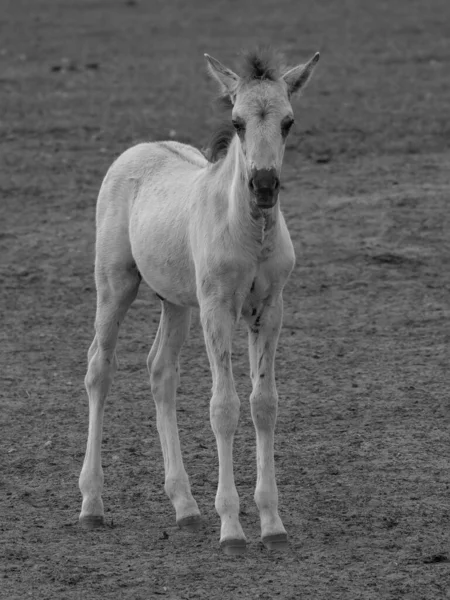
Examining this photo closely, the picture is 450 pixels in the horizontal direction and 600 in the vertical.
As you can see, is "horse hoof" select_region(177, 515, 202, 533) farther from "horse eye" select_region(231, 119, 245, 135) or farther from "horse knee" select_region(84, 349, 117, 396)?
"horse eye" select_region(231, 119, 245, 135)

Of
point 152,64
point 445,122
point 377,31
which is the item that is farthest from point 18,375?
point 377,31

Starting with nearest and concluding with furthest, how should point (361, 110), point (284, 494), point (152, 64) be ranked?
point (284, 494) < point (361, 110) < point (152, 64)

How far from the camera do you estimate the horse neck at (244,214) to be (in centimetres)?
602

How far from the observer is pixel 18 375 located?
9133 mm

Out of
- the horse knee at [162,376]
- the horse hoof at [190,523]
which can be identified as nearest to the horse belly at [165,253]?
the horse knee at [162,376]

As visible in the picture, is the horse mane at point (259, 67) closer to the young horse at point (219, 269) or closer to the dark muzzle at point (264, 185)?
the young horse at point (219, 269)

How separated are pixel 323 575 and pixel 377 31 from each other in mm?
22079

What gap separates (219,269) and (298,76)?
1.07 m

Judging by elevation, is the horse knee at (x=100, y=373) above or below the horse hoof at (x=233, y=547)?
above

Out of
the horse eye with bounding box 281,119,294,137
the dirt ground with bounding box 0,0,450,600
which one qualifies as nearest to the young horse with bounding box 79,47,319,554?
the horse eye with bounding box 281,119,294,137

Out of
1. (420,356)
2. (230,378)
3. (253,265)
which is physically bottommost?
(420,356)

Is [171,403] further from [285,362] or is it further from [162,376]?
[285,362]

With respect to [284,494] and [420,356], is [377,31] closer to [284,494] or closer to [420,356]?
[420,356]

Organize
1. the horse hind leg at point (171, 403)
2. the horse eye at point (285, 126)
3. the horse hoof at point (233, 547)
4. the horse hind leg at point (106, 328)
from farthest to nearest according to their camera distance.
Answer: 1. the horse hind leg at point (106, 328)
2. the horse hind leg at point (171, 403)
3. the horse hoof at point (233, 547)
4. the horse eye at point (285, 126)
